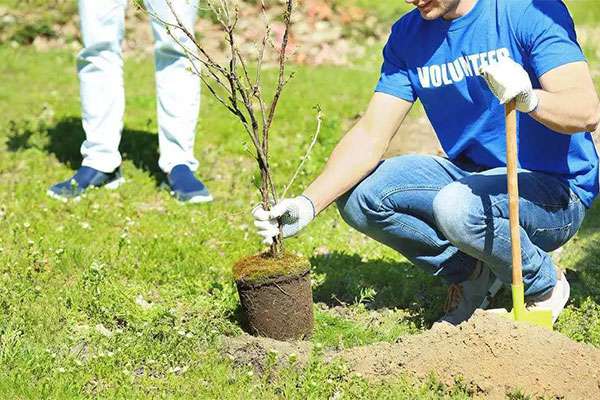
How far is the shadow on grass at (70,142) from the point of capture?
6.88 meters

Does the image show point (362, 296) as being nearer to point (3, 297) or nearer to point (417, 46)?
point (417, 46)

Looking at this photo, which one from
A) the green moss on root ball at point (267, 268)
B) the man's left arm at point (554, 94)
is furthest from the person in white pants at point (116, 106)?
the man's left arm at point (554, 94)

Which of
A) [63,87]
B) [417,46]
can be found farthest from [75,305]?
[63,87]

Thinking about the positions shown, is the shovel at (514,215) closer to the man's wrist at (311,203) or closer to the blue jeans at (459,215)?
the blue jeans at (459,215)

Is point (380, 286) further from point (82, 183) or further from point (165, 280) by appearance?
point (82, 183)

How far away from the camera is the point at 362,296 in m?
4.49

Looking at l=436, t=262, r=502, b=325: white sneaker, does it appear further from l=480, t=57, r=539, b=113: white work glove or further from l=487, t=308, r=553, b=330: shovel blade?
l=480, t=57, r=539, b=113: white work glove

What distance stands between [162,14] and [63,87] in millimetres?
3435

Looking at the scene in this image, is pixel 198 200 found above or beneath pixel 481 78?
beneath

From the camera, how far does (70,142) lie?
7.16 metres

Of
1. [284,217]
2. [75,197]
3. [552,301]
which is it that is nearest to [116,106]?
[75,197]

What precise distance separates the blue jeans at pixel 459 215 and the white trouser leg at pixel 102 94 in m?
2.25

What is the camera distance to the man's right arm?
4219mm

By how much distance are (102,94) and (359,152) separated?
2.36 metres
